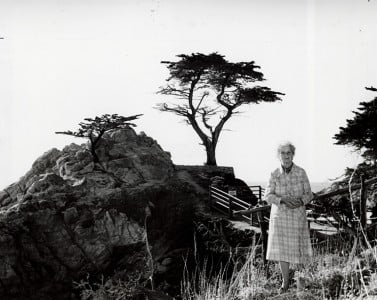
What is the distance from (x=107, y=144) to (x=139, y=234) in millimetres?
6203

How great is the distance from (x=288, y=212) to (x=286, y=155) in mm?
596

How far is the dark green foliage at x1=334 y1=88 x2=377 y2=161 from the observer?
35.3 feet

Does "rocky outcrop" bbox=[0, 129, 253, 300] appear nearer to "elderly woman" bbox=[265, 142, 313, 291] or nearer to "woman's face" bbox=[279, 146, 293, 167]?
"elderly woman" bbox=[265, 142, 313, 291]

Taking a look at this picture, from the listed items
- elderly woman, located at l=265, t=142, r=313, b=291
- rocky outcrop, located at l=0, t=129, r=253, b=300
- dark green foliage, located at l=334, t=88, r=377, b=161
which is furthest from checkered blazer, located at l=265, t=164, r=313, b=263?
rocky outcrop, located at l=0, t=129, r=253, b=300

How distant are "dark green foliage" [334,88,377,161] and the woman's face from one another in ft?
21.7

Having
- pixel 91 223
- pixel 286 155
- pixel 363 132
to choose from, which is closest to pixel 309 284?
pixel 286 155

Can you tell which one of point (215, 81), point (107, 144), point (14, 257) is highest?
point (215, 81)

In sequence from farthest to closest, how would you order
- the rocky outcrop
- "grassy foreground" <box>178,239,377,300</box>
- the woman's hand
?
1. the rocky outcrop
2. the woman's hand
3. "grassy foreground" <box>178,239,377,300</box>

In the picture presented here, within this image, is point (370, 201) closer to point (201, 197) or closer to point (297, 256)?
point (297, 256)

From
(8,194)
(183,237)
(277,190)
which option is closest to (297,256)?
(277,190)

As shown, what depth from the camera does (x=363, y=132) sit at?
10.8 m

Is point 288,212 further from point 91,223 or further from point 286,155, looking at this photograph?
point 91,223

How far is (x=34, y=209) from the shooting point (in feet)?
62.5

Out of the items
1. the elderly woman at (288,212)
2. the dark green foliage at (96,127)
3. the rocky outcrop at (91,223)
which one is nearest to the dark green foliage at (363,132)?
the elderly woman at (288,212)
